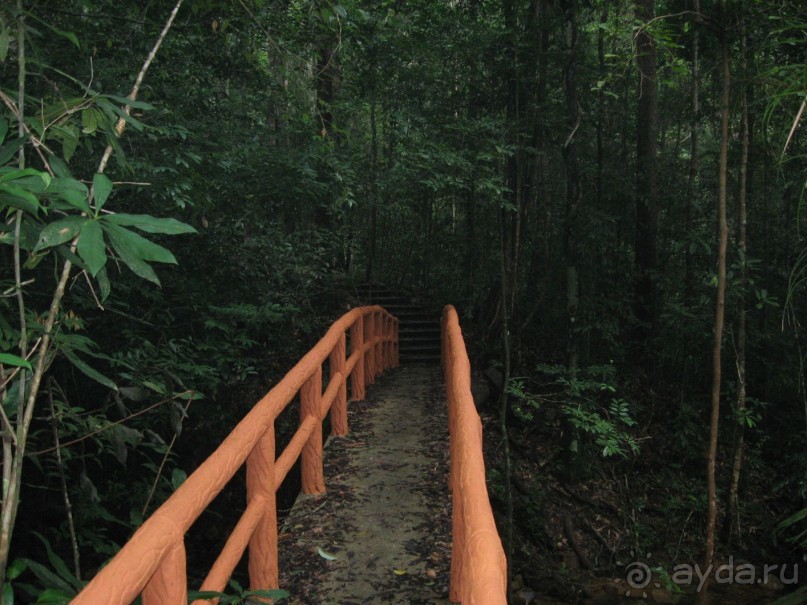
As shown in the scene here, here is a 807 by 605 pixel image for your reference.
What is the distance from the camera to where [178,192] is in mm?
5398

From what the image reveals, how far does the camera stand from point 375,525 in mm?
3643

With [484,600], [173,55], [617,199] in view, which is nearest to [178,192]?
[173,55]

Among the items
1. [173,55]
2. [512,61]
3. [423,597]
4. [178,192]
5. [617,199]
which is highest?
[512,61]

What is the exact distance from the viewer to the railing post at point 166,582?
1563 millimetres

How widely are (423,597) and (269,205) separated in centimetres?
638

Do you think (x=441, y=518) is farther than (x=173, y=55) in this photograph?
No

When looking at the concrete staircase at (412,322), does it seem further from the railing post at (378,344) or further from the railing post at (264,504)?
the railing post at (264,504)

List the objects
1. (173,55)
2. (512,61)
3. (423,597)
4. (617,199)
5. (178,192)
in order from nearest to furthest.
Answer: (423,597)
(178,192)
(173,55)
(512,61)
(617,199)

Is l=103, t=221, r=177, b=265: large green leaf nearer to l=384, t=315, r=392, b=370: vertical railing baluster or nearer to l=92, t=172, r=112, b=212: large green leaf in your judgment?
l=92, t=172, r=112, b=212: large green leaf

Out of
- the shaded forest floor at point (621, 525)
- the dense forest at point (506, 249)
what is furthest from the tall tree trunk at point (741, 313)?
the shaded forest floor at point (621, 525)

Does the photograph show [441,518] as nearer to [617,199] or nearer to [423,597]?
[423,597]

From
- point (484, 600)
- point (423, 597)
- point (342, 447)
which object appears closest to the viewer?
point (484, 600)

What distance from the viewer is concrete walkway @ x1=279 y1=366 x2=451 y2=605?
3.00m

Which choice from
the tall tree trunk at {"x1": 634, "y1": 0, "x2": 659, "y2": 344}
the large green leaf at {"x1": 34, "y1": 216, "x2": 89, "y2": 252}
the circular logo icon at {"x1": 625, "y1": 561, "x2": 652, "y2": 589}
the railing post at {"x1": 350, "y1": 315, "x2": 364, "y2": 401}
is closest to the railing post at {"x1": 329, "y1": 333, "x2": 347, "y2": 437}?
the railing post at {"x1": 350, "y1": 315, "x2": 364, "y2": 401}
